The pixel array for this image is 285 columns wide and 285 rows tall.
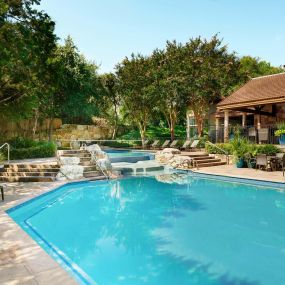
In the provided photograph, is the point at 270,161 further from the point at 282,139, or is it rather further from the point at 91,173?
the point at 91,173

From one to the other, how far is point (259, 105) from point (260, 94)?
5.14ft

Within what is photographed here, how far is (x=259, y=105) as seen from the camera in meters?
19.4

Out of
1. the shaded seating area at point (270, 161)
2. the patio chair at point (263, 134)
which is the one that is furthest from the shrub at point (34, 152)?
the patio chair at point (263, 134)

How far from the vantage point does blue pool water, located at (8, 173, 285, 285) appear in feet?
15.5

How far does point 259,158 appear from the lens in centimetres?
1396

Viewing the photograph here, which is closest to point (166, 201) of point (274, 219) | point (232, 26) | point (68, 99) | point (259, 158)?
point (274, 219)

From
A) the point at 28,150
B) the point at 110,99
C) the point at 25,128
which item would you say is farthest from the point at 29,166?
the point at 110,99

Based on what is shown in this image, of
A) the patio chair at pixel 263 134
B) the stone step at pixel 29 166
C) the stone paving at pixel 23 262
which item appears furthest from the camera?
the patio chair at pixel 263 134

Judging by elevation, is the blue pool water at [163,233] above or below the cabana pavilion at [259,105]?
below

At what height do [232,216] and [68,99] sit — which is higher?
[68,99]

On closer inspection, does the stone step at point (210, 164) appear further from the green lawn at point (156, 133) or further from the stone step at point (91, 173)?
the green lawn at point (156, 133)

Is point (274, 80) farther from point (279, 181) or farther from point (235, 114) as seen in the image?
point (279, 181)

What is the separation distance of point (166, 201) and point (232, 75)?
20154mm

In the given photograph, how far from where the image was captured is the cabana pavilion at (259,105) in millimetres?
16673
